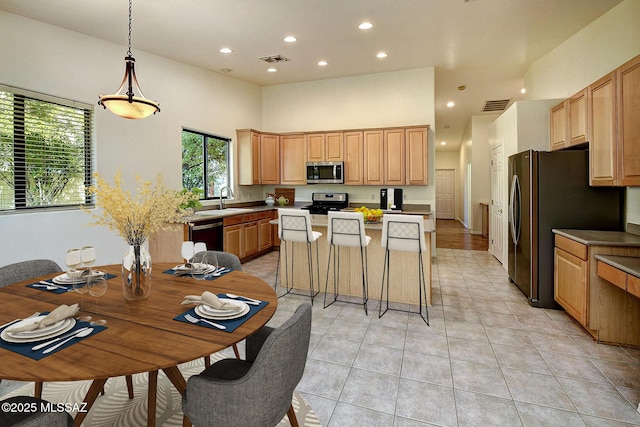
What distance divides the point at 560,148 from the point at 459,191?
925 cm

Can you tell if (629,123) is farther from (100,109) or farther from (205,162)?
(205,162)

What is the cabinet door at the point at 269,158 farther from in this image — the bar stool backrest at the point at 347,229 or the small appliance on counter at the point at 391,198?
the bar stool backrest at the point at 347,229

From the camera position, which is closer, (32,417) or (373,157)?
(32,417)

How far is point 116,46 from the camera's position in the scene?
4137 millimetres

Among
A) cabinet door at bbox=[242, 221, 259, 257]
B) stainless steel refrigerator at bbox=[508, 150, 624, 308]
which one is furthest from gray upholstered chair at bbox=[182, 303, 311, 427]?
cabinet door at bbox=[242, 221, 259, 257]

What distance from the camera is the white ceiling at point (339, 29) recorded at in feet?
11.4

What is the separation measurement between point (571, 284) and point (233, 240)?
4.29 metres

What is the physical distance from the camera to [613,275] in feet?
7.66

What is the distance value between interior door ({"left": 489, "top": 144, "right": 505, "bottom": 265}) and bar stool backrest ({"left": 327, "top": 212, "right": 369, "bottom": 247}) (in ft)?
10.4

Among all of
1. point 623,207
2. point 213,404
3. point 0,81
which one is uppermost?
point 0,81

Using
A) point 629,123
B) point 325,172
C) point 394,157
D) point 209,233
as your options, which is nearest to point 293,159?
point 325,172

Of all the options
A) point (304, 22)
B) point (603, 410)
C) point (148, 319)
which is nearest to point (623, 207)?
point (603, 410)

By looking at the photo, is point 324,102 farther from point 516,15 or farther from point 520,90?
point 520,90

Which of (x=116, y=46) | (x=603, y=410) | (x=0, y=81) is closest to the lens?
(x=603, y=410)
